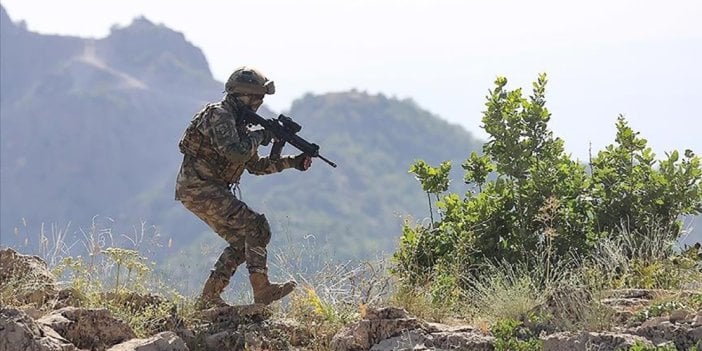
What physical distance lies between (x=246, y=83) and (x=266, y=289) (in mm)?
1557

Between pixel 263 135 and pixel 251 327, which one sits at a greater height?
pixel 263 135

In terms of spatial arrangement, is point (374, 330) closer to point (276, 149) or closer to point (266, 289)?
point (266, 289)

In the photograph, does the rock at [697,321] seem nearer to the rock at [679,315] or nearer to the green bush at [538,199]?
the rock at [679,315]

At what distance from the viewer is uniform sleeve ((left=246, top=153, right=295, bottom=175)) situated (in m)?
8.09

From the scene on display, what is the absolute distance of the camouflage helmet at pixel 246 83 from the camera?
7.79 metres

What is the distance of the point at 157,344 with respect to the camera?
22.1ft

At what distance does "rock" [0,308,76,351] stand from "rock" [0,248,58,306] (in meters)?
1.01

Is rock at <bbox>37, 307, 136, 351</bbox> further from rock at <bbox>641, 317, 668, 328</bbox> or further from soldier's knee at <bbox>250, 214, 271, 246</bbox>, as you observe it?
rock at <bbox>641, 317, 668, 328</bbox>

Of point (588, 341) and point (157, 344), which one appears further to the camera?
point (157, 344)

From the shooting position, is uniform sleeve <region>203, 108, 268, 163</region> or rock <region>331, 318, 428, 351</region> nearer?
rock <region>331, 318, 428, 351</region>

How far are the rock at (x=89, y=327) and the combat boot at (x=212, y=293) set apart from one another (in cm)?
93

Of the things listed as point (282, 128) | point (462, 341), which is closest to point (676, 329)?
point (462, 341)

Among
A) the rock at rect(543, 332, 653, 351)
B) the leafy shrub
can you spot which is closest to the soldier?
the leafy shrub

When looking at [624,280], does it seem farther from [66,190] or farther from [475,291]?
[66,190]
